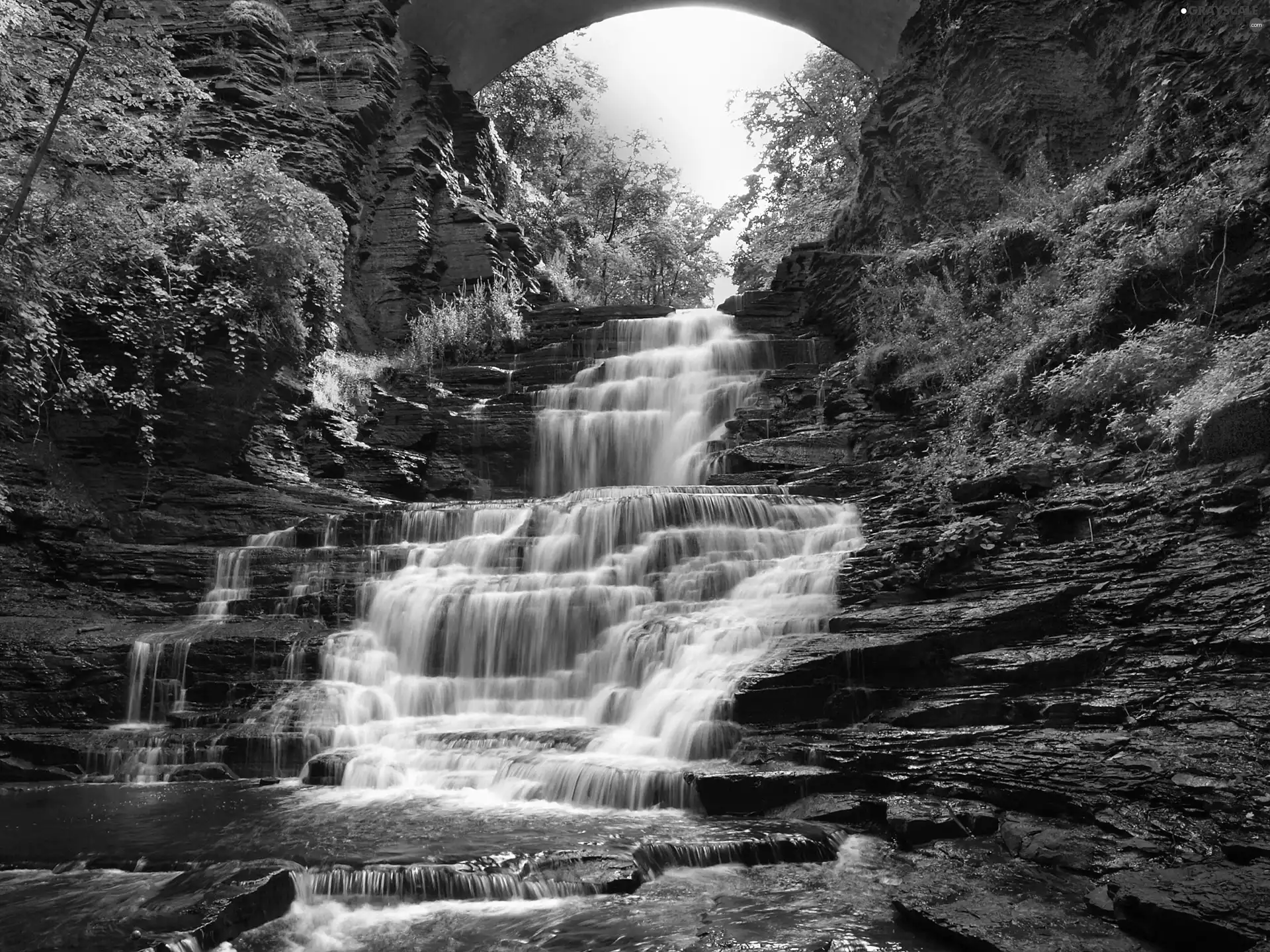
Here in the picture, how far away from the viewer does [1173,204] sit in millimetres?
9680

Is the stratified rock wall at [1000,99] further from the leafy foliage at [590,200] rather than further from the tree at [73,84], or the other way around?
the tree at [73,84]

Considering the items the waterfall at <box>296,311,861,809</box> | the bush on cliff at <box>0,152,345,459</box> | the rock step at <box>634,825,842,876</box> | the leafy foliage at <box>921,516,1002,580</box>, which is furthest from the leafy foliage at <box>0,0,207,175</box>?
the leafy foliage at <box>921,516,1002,580</box>

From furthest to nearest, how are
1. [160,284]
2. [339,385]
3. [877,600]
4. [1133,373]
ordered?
1. [339,385]
2. [160,284]
3. [1133,373]
4. [877,600]

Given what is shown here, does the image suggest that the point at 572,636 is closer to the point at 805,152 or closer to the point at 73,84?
the point at 73,84

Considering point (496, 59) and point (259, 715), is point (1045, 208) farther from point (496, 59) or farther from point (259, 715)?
point (496, 59)

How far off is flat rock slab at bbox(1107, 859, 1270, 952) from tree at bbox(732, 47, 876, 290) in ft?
66.8

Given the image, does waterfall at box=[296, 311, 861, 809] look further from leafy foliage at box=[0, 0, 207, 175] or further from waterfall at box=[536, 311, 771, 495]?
leafy foliage at box=[0, 0, 207, 175]

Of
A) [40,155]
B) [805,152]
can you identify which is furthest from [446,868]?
[805,152]

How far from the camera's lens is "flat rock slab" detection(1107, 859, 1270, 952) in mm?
3670

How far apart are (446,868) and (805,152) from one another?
1139 inches

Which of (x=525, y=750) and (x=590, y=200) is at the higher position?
(x=590, y=200)

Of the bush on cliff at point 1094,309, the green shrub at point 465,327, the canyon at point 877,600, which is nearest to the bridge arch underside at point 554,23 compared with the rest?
the canyon at point 877,600

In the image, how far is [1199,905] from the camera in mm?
3816

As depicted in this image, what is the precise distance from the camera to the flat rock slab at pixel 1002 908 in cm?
389
